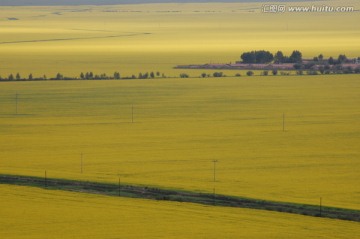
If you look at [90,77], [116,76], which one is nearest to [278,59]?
[116,76]

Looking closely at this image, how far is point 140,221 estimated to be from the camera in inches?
915

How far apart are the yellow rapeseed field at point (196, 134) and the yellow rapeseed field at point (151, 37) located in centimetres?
1081

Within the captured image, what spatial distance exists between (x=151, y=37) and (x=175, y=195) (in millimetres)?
80067

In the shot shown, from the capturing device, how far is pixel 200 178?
28281mm

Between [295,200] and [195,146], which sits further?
[195,146]

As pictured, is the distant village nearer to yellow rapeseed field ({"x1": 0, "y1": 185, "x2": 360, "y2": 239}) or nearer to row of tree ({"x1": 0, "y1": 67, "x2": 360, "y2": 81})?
row of tree ({"x1": 0, "y1": 67, "x2": 360, "y2": 81})

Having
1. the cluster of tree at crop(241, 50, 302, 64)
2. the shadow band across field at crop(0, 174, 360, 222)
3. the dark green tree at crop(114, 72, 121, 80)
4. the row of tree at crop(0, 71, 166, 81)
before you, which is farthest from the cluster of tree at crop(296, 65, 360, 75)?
the shadow band across field at crop(0, 174, 360, 222)

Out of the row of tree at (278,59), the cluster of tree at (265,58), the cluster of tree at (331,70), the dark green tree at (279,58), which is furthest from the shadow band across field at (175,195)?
the dark green tree at (279,58)

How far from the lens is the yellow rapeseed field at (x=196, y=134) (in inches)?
1111

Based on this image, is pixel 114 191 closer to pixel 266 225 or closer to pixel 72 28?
pixel 266 225

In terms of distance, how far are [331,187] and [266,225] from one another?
4137 mm

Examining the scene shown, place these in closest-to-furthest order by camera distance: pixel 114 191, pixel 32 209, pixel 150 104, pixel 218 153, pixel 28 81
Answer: pixel 32 209 → pixel 114 191 → pixel 218 153 → pixel 150 104 → pixel 28 81

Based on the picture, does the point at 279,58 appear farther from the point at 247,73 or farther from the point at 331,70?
the point at 247,73

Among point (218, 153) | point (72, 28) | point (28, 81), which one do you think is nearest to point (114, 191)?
point (218, 153)
